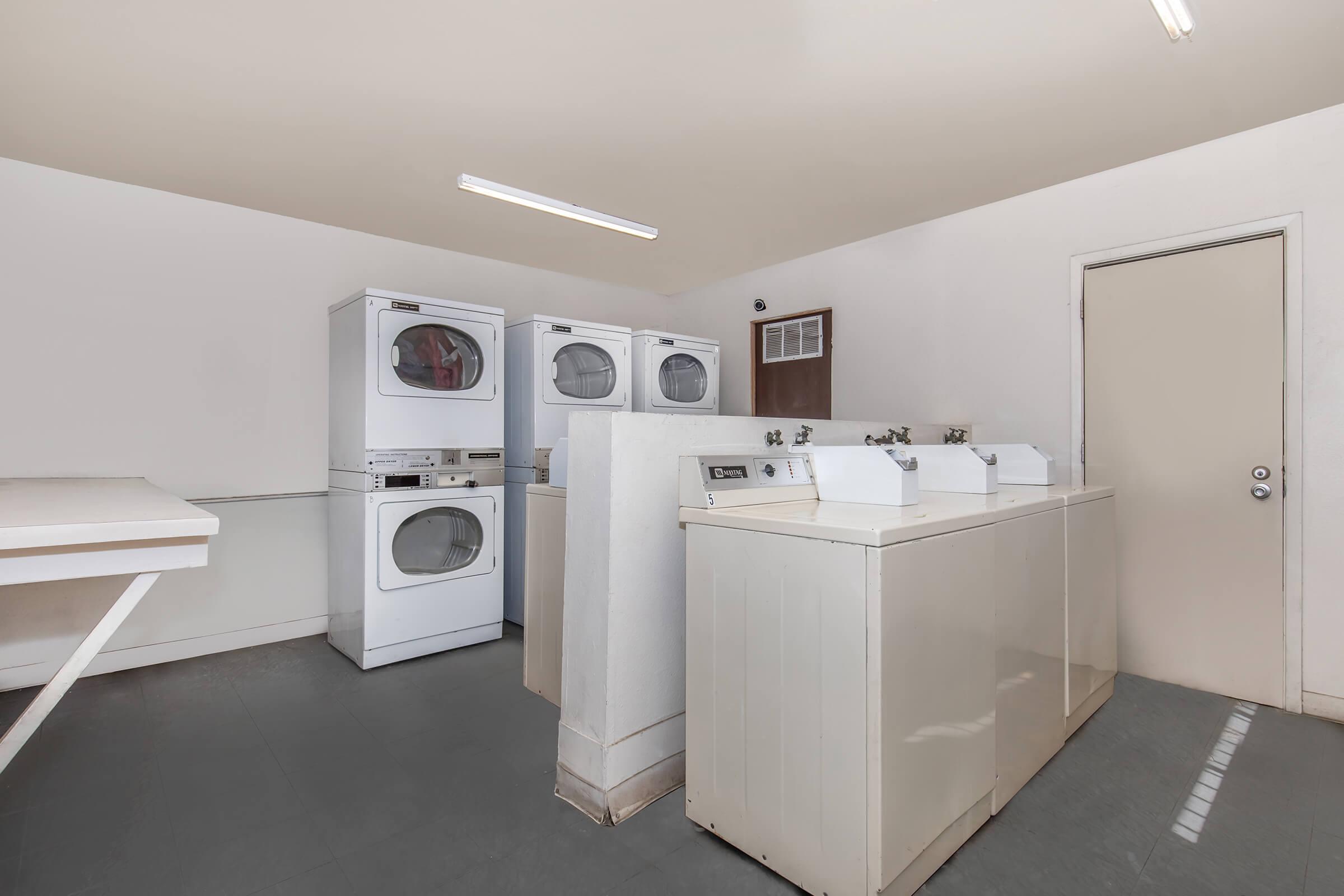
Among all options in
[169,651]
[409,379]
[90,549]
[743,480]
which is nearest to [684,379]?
[409,379]

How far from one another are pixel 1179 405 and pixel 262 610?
5184 millimetres

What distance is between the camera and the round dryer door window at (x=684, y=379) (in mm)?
4707

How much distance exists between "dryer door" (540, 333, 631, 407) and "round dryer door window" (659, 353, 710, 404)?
0.45 m

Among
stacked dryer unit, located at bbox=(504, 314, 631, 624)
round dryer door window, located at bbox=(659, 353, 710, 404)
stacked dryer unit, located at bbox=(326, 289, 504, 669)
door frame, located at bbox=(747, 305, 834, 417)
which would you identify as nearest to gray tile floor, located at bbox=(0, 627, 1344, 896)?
stacked dryer unit, located at bbox=(326, 289, 504, 669)

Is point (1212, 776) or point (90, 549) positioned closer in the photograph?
point (90, 549)

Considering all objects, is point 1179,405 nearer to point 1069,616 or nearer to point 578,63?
point 1069,616

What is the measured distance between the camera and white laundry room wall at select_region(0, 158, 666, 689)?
3059mm

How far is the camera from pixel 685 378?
485 centimetres

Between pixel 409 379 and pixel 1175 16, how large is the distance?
356 cm

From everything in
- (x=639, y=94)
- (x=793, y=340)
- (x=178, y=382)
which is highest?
(x=639, y=94)

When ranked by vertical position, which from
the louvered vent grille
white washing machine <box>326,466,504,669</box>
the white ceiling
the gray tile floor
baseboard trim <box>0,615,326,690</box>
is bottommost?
the gray tile floor

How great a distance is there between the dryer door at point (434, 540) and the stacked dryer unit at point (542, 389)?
12.5 inches

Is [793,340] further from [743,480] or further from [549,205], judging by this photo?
[743,480]

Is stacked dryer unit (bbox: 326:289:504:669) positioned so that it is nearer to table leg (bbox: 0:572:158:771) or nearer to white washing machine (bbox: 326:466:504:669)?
white washing machine (bbox: 326:466:504:669)
